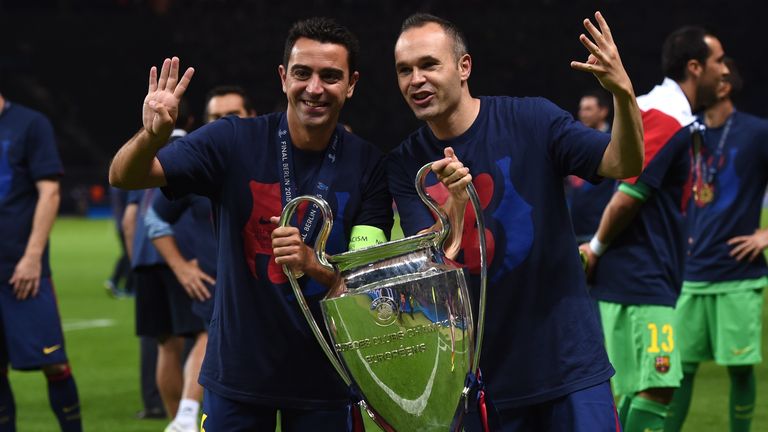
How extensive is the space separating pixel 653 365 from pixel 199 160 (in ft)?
8.19

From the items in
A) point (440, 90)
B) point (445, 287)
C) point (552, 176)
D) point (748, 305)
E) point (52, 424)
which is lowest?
point (52, 424)

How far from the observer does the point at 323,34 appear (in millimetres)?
3500

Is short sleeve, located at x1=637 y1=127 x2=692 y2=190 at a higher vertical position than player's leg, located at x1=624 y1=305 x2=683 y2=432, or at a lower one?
higher

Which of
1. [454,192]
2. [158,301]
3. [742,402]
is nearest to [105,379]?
[158,301]

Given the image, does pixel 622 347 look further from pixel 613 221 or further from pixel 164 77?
pixel 164 77

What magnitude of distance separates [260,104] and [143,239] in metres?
26.5

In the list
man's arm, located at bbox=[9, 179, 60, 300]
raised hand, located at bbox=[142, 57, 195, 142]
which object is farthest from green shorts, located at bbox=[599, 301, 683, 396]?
man's arm, located at bbox=[9, 179, 60, 300]

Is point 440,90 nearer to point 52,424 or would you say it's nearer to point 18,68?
point 52,424

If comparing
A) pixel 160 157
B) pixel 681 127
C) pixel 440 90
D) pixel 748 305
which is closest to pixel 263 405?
pixel 160 157

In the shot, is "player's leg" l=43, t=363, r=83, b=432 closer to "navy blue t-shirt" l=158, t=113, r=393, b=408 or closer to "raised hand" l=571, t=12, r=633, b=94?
"navy blue t-shirt" l=158, t=113, r=393, b=408

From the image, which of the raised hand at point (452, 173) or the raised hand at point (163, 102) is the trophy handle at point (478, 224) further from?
the raised hand at point (163, 102)

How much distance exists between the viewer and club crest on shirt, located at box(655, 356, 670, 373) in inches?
202

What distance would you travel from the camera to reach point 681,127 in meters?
4.90

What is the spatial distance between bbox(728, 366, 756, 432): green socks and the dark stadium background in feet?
75.4
